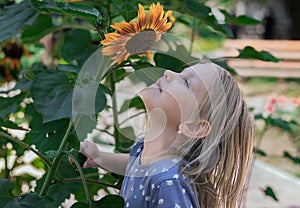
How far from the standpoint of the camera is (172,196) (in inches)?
37.8

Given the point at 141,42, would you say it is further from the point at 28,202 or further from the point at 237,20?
the point at 237,20

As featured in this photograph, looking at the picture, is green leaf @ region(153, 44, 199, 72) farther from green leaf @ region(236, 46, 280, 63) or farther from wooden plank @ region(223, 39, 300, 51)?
wooden plank @ region(223, 39, 300, 51)

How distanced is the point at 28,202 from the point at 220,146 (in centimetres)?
25

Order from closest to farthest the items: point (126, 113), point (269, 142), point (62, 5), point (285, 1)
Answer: point (62, 5), point (126, 113), point (269, 142), point (285, 1)

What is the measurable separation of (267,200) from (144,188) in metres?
2.58

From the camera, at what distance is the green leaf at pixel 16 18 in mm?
1314

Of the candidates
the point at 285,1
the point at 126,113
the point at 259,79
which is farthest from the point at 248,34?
the point at 126,113

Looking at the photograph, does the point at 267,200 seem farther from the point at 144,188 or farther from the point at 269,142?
the point at 144,188

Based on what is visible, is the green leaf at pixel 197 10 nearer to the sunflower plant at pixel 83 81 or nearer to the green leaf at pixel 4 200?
the sunflower plant at pixel 83 81

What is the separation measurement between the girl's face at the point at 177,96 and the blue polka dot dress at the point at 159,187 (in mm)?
59

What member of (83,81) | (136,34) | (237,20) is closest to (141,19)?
(136,34)

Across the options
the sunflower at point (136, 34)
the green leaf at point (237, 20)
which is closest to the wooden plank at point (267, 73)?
the green leaf at point (237, 20)

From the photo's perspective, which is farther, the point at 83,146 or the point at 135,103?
the point at 135,103

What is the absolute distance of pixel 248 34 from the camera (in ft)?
30.5
